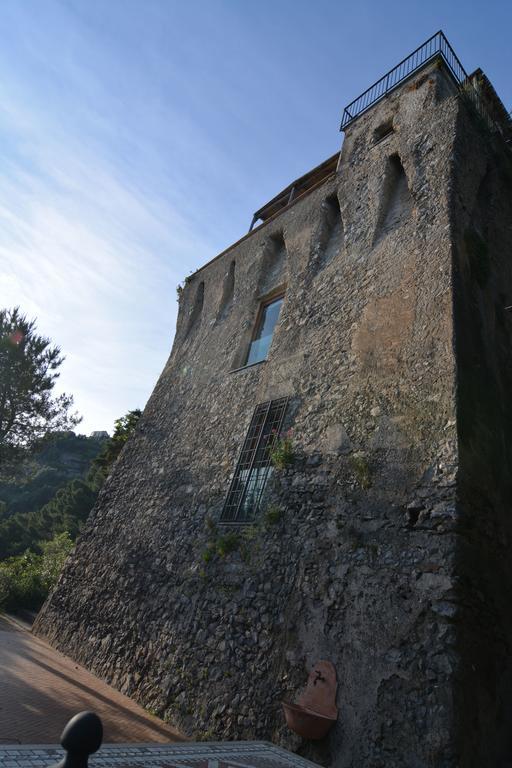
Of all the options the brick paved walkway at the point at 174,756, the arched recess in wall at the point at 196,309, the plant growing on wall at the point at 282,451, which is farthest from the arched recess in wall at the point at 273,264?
the brick paved walkway at the point at 174,756

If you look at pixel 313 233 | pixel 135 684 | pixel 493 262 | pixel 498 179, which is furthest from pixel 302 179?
pixel 135 684

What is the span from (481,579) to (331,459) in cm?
214

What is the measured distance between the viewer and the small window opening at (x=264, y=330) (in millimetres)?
9389

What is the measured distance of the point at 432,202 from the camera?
681 centimetres

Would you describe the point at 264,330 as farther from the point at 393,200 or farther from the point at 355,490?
the point at 355,490

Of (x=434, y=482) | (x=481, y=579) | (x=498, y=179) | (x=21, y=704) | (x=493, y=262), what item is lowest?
(x=21, y=704)

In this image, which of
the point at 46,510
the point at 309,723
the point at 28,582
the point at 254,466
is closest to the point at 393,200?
the point at 254,466

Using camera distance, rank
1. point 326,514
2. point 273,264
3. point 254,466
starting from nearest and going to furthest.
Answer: point 326,514 < point 254,466 < point 273,264

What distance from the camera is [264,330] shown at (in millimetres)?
9969

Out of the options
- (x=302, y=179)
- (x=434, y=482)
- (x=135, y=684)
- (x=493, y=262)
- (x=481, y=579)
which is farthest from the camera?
(x=302, y=179)

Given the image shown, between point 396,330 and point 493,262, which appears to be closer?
point 396,330

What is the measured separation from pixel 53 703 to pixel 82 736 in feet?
A: 16.7

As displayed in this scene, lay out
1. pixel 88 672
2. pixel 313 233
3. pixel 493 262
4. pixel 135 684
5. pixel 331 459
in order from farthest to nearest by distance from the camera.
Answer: pixel 313 233 < pixel 88 672 < pixel 493 262 < pixel 135 684 < pixel 331 459

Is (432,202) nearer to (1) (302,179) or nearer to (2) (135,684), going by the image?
(1) (302,179)
